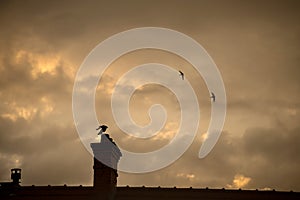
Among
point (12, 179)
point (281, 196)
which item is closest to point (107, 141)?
point (12, 179)

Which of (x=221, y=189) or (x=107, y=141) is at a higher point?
(x=107, y=141)

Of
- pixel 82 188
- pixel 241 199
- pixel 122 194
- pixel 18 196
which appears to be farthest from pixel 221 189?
pixel 18 196

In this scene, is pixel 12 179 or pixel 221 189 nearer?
pixel 221 189

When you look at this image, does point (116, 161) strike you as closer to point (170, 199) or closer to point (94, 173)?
point (94, 173)

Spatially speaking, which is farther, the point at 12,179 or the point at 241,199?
the point at 12,179

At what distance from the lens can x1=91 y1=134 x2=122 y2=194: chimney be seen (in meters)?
36.3

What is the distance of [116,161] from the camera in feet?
125

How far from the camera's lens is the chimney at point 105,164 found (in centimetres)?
3631

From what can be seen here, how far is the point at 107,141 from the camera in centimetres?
3719

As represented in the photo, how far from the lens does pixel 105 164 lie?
36750mm

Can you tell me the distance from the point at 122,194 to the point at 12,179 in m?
7.47

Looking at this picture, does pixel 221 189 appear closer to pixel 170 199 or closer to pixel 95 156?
pixel 170 199

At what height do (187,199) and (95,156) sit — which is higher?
(95,156)

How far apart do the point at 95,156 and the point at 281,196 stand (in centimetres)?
1101
